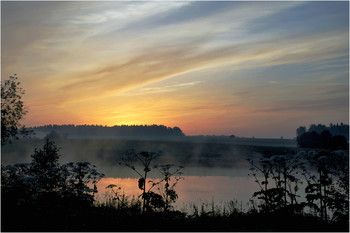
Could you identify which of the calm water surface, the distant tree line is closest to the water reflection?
the calm water surface

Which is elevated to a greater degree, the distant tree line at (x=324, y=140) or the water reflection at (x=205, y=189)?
the distant tree line at (x=324, y=140)

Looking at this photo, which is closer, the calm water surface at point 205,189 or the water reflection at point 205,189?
the calm water surface at point 205,189

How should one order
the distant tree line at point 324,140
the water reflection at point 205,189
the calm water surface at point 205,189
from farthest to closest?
the distant tree line at point 324,140
the water reflection at point 205,189
the calm water surface at point 205,189

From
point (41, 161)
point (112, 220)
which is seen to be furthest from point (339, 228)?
point (41, 161)

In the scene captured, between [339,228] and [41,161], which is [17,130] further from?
[339,228]

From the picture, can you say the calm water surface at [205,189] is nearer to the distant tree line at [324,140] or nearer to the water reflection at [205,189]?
the water reflection at [205,189]

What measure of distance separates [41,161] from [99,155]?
149 feet

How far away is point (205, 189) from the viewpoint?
79.8 feet

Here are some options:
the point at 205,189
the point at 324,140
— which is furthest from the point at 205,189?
the point at 324,140

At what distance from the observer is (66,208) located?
1169 cm

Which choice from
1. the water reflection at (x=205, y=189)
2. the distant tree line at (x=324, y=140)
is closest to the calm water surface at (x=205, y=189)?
the water reflection at (x=205, y=189)

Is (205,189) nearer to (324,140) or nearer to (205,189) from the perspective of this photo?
(205,189)

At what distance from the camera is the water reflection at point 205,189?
20.2 meters

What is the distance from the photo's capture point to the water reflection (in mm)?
20188
